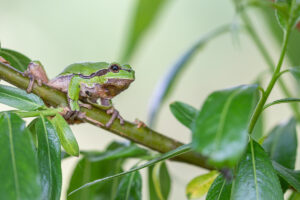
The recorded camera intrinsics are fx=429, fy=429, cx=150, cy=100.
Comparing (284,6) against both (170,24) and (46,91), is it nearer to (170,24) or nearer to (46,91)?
(46,91)

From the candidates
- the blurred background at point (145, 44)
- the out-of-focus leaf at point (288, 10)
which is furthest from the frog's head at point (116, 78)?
the blurred background at point (145, 44)

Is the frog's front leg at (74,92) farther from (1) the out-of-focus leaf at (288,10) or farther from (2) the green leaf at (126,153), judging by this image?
(1) the out-of-focus leaf at (288,10)

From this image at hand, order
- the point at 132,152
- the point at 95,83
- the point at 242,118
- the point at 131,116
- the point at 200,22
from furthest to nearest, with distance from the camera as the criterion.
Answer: the point at 200,22 < the point at 131,116 < the point at 95,83 < the point at 132,152 < the point at 242,118

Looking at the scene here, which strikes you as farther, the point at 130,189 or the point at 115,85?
the point at 115,85

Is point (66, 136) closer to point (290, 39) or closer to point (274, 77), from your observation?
point (274, 77)

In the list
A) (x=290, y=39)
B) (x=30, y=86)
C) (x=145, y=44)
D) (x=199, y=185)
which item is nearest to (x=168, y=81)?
(x=290, y=39)

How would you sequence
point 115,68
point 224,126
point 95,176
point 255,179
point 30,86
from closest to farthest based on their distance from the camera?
point 224,126 < point 255,179 < point 30,86 < point 95,176 < point 115,68

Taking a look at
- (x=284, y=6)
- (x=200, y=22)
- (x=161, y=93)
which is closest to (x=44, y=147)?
(x=284, y=6)

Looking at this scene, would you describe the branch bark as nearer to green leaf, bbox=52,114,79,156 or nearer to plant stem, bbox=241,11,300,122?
green leaf, bbox=52,114,79,156
